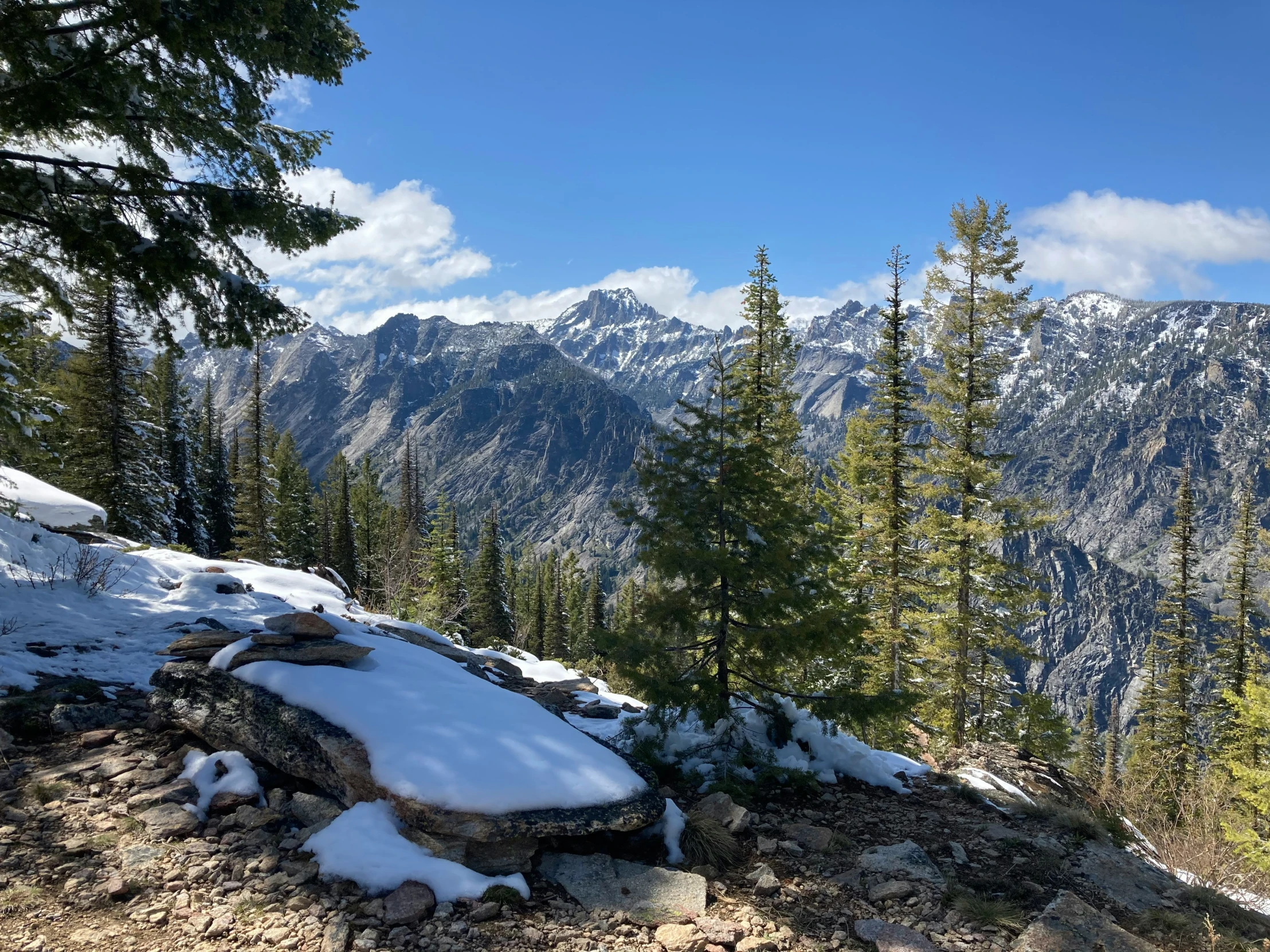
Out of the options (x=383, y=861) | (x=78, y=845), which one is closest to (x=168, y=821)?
(x=78, y=845)

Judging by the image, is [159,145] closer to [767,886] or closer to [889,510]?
[767,886]

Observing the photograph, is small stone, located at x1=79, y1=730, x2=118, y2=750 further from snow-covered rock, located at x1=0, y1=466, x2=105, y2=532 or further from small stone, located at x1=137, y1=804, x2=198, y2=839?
snow-covered rock, located at x1=0, y1=466, x2=105, y2=532

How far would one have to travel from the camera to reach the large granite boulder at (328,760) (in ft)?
14.7

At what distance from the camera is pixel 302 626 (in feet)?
22.3

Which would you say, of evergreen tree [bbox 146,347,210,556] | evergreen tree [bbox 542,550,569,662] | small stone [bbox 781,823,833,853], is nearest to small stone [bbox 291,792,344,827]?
small stone [bbox 781,823,833,853]

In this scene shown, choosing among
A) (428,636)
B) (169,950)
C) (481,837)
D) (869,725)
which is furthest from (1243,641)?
(169,950)

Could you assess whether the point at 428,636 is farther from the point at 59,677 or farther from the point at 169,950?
the point at 169,950

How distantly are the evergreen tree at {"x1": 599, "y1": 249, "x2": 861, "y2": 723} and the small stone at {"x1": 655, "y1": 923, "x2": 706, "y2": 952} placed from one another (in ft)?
9.49

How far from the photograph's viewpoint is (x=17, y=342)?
8492 millimetres

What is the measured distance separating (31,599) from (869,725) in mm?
10045

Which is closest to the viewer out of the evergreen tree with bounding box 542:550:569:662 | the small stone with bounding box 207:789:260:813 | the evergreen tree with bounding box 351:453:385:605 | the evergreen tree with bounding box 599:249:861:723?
the small stone with bounding box 207:789:260:813

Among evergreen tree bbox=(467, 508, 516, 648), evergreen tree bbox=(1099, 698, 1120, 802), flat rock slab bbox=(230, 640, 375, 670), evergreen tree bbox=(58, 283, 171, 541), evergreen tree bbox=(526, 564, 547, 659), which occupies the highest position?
evergreen tree bbox=(58, 283, 171, 541)

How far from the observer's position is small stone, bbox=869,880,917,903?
5.05 meters

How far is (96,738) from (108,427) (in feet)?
73.4
